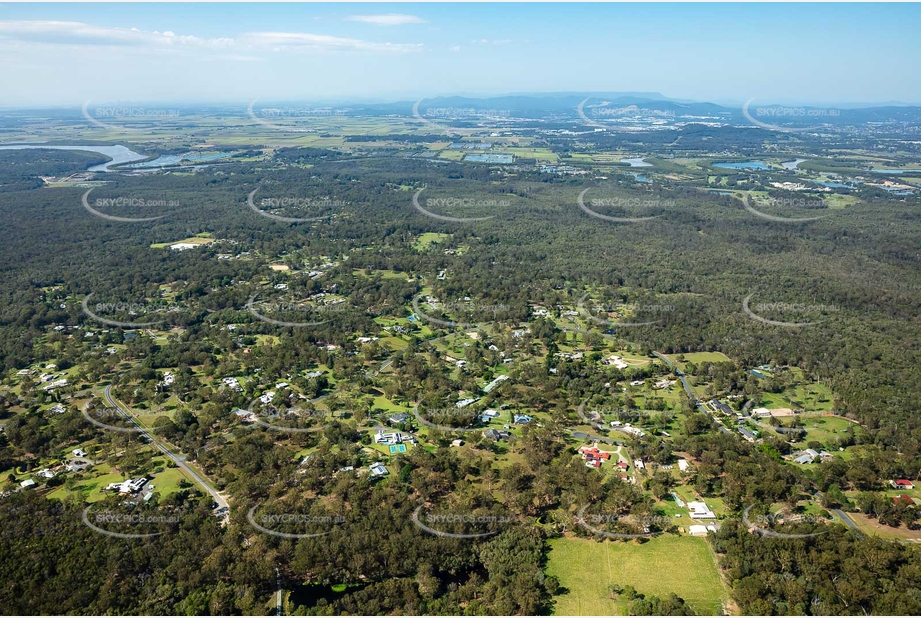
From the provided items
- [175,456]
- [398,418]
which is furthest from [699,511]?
[175,456]

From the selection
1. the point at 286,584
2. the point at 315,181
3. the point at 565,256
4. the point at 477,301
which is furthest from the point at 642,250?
the point at 315,181

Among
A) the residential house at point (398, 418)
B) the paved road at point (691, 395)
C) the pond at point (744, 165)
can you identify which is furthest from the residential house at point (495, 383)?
the pond at point (744, 165)

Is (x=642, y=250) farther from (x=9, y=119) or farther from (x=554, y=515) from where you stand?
(x=9, y=119)

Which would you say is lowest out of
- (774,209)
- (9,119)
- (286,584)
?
(286,584)

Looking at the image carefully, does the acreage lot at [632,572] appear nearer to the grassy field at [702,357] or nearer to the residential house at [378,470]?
the residential house at [378,470]

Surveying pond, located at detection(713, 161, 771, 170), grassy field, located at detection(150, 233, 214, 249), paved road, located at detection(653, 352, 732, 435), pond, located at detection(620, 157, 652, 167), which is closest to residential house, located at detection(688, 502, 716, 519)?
paved road, located at detection(653, 352, 732, 435)
